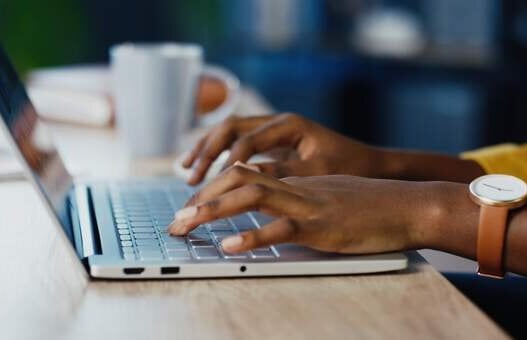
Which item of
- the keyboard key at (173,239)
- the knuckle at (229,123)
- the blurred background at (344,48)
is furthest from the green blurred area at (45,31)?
the keyboard key at (173,239)

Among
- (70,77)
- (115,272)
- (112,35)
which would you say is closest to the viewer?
(115,272)

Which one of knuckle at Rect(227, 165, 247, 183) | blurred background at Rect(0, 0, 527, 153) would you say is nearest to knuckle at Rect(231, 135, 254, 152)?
knuckle at Rect(227, 165, 247, 183)

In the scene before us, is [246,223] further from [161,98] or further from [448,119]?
[448,119]

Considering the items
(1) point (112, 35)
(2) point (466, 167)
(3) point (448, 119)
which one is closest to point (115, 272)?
(2) point (466, 167)

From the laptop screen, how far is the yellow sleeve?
0.51m

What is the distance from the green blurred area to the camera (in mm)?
3562

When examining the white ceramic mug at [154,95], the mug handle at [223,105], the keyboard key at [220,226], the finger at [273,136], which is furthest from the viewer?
the mug handle at [223,105]

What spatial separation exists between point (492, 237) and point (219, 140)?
39 cm

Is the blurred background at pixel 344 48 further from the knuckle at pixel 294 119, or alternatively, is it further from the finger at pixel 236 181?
the finger at pixel 236 181

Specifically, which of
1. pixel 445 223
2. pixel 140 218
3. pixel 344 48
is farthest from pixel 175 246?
pixel 344 48

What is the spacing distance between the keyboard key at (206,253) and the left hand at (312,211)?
20 mm

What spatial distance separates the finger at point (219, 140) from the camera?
3.52ft

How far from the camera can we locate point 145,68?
1.29 meters

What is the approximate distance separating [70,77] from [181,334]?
1476mm
